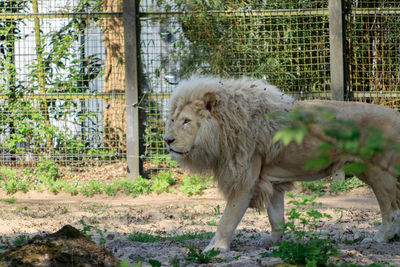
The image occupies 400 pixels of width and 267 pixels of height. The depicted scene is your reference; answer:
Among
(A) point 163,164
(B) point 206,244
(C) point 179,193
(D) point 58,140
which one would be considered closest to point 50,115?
(D) point 58,140

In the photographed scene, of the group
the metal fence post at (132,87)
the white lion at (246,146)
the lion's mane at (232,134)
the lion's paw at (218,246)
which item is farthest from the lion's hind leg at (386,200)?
the metal fence post at (132,87)

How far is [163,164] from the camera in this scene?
852 cm

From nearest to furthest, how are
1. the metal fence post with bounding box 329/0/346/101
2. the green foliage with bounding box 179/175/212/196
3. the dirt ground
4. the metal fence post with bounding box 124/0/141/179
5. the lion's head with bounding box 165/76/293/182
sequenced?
the dirt ground
the lion's head with bounding box 165/76/293/182
the green foliage with bounding box 179/175/212/196
the metal fence post with bounding box 329/0/346/101
the metal fence post with bounding box 124/0/141/179

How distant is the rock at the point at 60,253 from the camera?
9.31 ft

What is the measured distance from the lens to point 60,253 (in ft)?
9.78

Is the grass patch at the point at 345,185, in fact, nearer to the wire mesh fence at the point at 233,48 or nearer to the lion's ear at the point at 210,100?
the wire mesh fence at the point at 233,48

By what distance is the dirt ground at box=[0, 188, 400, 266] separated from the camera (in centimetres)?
400

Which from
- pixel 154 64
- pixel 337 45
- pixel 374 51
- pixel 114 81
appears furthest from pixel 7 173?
pixel 374 51

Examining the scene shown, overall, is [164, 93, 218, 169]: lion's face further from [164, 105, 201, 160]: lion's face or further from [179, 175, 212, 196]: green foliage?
[179, 175, 212, 196]: green foliage

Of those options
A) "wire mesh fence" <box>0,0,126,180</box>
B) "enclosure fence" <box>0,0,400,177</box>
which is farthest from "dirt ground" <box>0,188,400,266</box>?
"enclosure fence" <box>0,0,400,177</box>

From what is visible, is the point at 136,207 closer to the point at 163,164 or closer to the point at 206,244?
the point at 163,164

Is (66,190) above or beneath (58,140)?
beneath

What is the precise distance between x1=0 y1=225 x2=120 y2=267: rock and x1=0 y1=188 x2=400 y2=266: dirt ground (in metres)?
0.57

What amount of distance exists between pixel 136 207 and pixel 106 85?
3.01m
